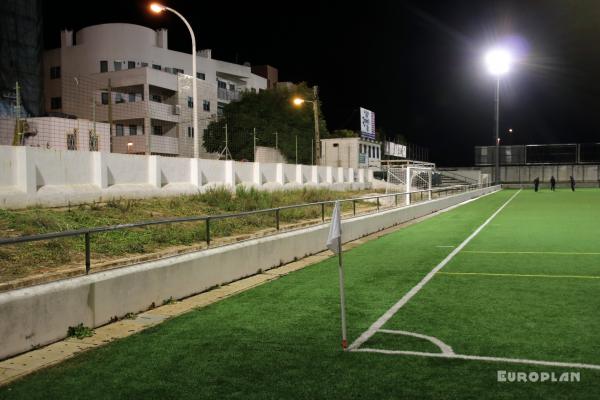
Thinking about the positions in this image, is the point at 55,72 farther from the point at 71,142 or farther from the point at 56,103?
the point at 71,142

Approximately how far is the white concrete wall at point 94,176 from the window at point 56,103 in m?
38.3

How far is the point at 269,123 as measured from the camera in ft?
203

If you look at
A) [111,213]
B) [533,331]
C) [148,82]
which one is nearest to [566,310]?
[533,331]

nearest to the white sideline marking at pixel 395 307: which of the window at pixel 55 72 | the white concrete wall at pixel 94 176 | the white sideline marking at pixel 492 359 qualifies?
the white sideline marking at pixel 492 359

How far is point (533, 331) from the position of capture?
Result: 666 centimetres

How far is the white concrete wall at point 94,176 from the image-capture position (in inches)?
544

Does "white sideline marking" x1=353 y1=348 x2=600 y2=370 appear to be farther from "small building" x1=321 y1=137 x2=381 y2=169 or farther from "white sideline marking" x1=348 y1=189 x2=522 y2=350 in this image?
"small building" x1=321 y1=137 x2=381 y2=169

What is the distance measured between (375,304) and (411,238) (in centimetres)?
940

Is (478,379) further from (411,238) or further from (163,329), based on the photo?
(411,238)

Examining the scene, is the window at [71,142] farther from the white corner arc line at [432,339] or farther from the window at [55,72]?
the window at [55,72]

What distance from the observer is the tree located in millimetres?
58519

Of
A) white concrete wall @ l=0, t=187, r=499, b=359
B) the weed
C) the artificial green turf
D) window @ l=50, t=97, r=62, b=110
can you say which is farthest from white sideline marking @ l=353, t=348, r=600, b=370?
window @ l=50, t=97, r=62, b=110

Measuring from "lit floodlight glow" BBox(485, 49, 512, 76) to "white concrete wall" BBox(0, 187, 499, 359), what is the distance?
48904 millimetres

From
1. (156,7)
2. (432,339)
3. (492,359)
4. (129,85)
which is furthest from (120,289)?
(129,85)
